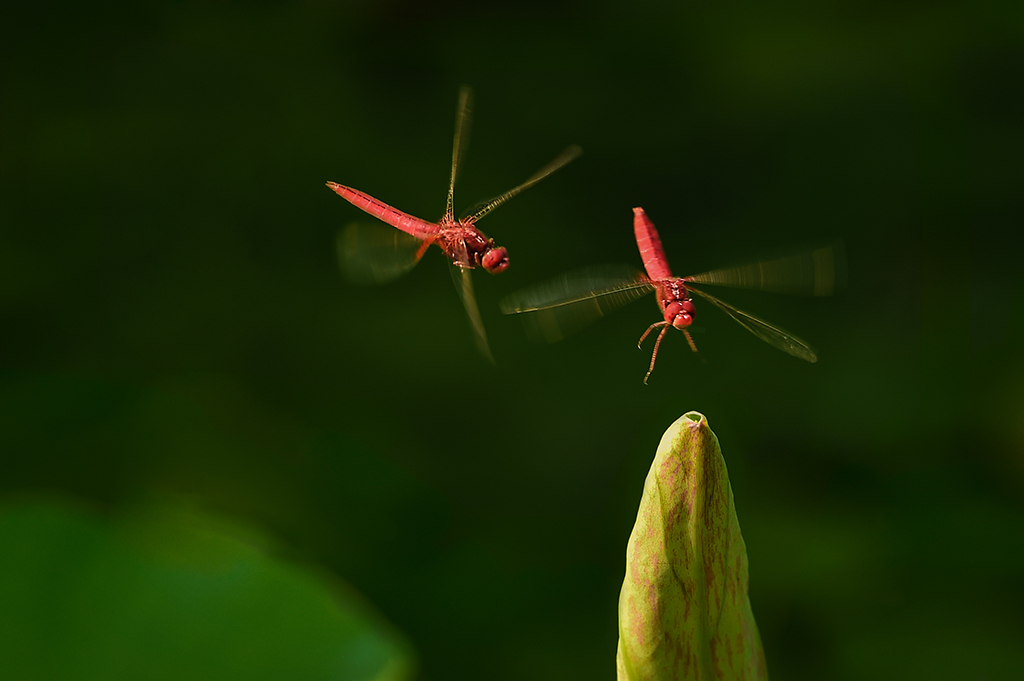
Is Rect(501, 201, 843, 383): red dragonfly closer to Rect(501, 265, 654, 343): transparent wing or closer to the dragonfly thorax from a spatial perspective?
Rect(501, 265, 654, 343): transparent wing

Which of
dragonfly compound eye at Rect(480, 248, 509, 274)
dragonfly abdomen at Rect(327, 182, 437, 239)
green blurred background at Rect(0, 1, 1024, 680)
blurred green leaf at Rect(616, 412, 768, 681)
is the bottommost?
blurred green leaf at Rect(616, 412, 768, 681)

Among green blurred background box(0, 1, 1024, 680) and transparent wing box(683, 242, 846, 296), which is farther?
green blurred background box(0, 1, 1024, 680)

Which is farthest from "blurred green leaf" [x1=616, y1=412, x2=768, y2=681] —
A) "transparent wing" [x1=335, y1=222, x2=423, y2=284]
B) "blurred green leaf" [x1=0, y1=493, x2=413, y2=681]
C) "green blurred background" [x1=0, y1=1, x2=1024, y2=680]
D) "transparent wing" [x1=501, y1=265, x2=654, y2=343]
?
"green blurred background" [x1=0, y1=1, x2=1024, y2=680]

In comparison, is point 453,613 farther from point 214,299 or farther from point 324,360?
point 214,299

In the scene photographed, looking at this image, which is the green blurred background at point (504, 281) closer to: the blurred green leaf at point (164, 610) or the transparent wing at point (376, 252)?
the blurred green leaf at point (164, 610)

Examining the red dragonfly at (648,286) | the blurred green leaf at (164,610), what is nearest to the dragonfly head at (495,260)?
the red dragonfly at (648,286)
